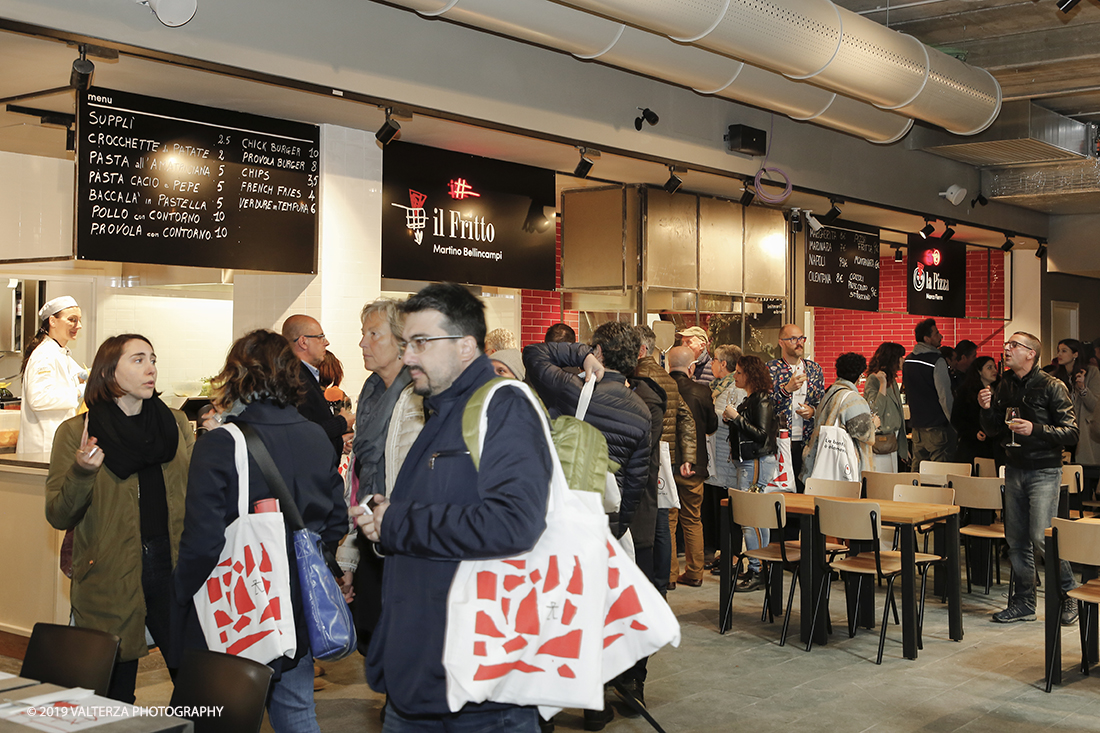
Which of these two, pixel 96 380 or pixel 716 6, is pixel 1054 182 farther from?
pixel 96 380

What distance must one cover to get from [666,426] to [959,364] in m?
4.48

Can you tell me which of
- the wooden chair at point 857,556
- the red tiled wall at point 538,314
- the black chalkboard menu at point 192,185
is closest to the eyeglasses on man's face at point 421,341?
the black chalkboard menu at point 192,185

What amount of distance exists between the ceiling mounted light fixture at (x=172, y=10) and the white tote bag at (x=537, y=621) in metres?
3.18

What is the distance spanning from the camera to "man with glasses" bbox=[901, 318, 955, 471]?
898 centimetres

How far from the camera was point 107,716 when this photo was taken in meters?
2.13

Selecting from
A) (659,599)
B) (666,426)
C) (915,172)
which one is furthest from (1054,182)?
(659,599)

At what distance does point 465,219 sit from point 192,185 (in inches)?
77.6

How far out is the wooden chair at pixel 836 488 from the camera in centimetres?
638

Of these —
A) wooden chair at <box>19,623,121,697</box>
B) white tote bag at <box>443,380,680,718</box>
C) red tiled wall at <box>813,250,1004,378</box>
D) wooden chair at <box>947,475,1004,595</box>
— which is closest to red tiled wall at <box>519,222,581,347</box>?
wooden chair at <box>947,475,1004,595</box>

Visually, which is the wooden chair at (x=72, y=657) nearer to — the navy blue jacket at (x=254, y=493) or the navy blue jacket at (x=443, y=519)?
the navy blue jacket at (x=254, y=493)

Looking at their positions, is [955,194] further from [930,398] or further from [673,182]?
[673,182]

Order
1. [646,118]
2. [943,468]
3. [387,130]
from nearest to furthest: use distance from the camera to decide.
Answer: [387,130] → [646,118] → [943,468]

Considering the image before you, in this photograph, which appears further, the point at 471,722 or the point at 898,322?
the point at 898,322

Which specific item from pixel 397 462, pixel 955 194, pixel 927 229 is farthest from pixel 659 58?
pixel 927 229
